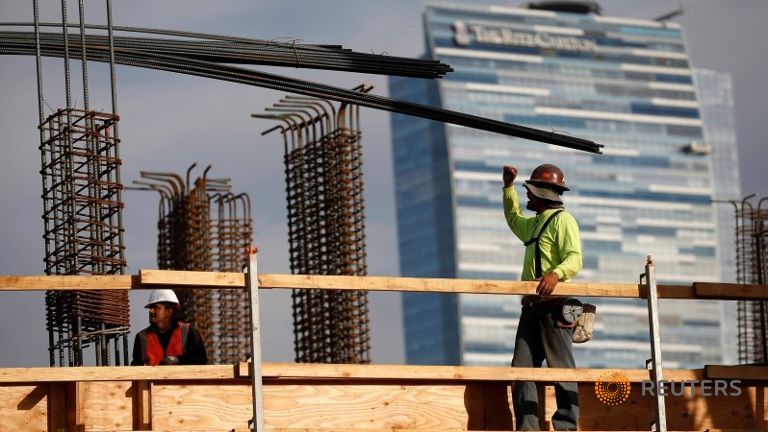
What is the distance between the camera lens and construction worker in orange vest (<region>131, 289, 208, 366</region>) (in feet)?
39.7

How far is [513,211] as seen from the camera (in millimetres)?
12734

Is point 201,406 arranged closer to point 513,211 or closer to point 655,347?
point 655,347

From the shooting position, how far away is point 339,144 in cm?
2392

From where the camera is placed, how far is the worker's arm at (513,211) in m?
12.5

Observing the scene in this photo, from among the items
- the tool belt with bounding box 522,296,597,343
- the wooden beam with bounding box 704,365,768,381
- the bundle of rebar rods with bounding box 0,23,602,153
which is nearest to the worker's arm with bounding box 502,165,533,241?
the tool belt with bounding box 522,296,597,343

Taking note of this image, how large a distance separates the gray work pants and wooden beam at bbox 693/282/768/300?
98 cm

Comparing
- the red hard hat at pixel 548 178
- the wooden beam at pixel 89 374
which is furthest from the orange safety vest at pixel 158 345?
the red hard hat at pixel 548 178

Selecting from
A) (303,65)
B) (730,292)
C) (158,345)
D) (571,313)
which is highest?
(303,65)

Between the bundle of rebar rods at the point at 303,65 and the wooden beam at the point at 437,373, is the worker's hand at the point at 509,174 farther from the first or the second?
the wooden beam at the point at 437,373

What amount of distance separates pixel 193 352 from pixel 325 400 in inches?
60.2

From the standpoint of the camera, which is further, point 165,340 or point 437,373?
point 165,340

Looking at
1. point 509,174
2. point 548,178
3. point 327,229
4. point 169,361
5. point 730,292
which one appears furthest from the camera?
point 327,229

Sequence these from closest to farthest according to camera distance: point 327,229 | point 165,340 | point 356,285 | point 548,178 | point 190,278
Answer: point 190,278
point 356,285
point 165,340
point 548,178
point 327,229

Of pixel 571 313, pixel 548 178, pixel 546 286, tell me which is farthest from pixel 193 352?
pixel 548 178
